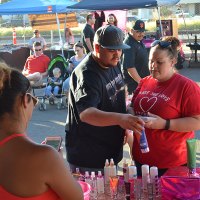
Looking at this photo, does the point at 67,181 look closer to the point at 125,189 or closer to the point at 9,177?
the point at 9,177

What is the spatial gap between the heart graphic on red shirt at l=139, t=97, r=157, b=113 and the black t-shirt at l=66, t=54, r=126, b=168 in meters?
0.15

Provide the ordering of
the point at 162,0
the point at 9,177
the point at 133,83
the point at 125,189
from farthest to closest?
the point at 162,0, the point at 133,83, the point at 125,189, the point at 9,177

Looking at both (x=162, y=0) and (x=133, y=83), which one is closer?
(x=133, y=83)

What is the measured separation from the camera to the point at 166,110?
123 inches

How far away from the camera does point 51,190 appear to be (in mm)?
1801

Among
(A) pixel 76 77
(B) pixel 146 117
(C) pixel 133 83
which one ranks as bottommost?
(C) pixel 133 83

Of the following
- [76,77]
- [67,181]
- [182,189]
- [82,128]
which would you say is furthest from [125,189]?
[67,181]

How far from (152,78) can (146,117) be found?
1.43ft

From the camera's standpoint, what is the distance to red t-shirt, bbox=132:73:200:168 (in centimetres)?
309

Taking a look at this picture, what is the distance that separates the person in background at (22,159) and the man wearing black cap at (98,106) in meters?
1.11

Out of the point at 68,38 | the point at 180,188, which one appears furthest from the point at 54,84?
the point at 180,188

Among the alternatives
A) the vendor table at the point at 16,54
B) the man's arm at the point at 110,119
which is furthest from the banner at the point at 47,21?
the man's arm at the point at 110,119

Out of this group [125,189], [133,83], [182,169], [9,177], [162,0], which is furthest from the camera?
[162,0]

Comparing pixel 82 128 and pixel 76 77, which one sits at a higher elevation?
pixel 76 77
